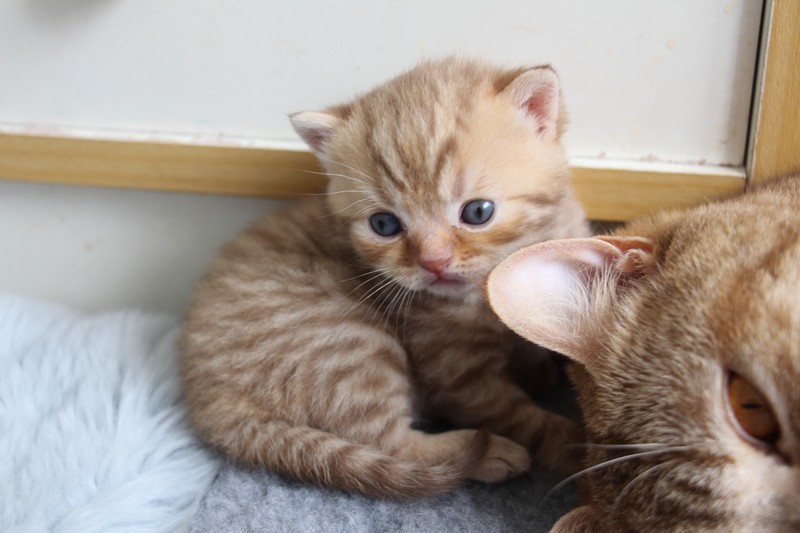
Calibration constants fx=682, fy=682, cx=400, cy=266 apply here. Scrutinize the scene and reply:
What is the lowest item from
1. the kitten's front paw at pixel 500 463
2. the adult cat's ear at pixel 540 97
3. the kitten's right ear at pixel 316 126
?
the kitten's front paw at pixel 500 463

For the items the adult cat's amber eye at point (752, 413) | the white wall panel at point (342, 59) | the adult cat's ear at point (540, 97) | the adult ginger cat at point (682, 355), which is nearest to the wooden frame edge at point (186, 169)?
the white wall panel at point (342, 59)

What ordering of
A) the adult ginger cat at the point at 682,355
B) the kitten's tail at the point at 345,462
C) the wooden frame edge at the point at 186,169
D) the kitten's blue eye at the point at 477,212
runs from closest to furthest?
the adult ginger cat at the point at 682,355, the kitten's tail at the point at 345,462, the kitten's blue eye at the point at 477,212, the wooden frame edge at the point at 186,169

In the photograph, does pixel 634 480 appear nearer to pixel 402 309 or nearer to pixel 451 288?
pixel 451 288

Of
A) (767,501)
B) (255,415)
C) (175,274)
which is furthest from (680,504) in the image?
(175,274)

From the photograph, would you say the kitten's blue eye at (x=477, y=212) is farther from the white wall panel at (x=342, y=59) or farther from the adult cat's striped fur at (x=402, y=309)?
the white wall panel at (x=342, y=59)

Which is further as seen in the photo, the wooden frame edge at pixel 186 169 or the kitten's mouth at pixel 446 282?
the wooden frame edge at pixel 186 169

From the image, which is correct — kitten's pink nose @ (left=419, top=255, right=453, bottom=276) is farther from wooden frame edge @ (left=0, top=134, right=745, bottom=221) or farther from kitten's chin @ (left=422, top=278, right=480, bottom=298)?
wooden frame edge @ (left=0, top=134, right=745, bottom=221)

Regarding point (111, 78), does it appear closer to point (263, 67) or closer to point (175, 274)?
point (263, 67)

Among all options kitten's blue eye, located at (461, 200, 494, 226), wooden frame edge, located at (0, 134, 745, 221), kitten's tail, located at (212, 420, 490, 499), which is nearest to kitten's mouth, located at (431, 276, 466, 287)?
kitten's blue eye, located at (461, 200, 494, 226)

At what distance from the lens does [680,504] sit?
79 cm

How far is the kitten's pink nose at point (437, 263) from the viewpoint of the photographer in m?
1.25

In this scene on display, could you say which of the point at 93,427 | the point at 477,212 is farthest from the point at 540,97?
the point at 93,427

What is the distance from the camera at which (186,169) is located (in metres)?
1.64

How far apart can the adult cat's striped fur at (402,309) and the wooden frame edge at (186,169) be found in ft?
0.52
